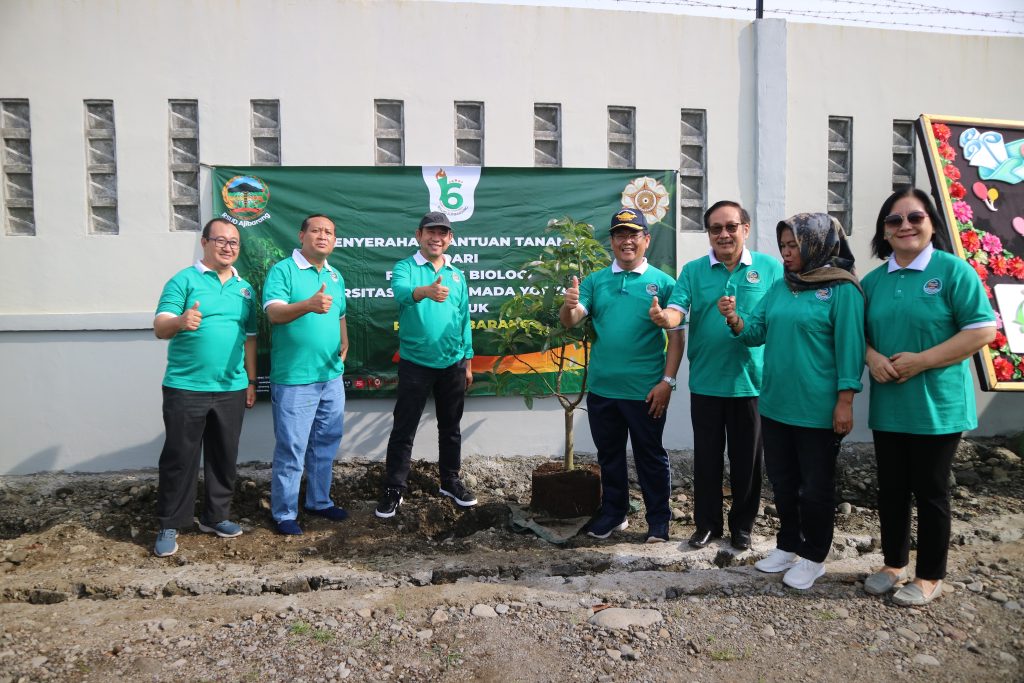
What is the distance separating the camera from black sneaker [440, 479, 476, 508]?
416cm

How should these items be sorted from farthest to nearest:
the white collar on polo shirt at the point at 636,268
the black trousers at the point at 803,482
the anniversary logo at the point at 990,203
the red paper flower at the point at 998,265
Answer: the red paper flower at the point at 998,265, the anniversary logo at the point at 990,203, the white collar on polo shirt at the point at 636,268, the black trousers at the point at 803,482

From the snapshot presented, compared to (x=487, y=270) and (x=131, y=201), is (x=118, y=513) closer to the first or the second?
(x=131, y=201)

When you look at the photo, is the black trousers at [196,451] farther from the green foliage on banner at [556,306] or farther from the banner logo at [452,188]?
the banner logo at [452,188]

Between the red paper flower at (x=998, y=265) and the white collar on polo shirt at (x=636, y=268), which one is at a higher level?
the red paper flower at (x=998, y=265)

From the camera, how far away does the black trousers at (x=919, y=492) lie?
2.71 meters

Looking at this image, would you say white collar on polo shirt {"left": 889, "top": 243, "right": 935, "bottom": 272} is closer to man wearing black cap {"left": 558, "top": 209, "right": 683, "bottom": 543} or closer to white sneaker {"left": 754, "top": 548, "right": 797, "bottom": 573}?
man wearing black cap {"left": 558, "top": 209, "right": 683, "bottom": 543}

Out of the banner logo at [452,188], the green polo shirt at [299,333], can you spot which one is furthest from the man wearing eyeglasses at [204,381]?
the banner logo at [452,188]

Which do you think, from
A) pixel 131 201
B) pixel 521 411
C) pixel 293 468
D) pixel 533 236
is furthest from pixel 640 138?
pixel 131 201

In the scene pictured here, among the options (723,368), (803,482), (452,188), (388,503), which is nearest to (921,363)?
(803,482)

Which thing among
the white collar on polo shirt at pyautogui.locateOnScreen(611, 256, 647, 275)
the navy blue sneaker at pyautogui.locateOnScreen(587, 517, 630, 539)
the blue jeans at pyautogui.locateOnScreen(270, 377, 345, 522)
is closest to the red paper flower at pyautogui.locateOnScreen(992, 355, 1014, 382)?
the white collar on polo shirt at pyautogui.locateOnScreen(611, 256, 647, 275)

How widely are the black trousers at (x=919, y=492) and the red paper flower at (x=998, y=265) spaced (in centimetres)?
290

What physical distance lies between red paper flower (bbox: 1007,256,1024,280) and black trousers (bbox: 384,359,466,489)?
4.20 metres

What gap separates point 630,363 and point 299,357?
1.87 m

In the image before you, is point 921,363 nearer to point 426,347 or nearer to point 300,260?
point 426,347
